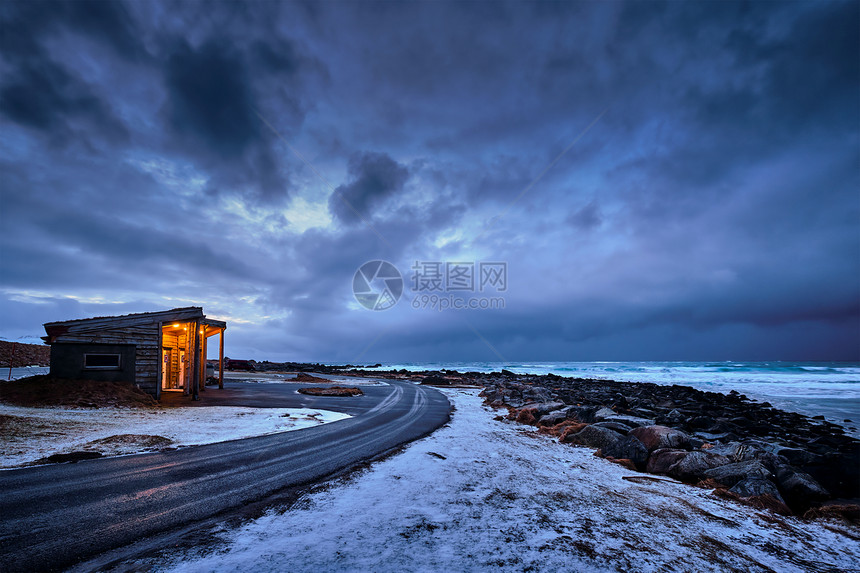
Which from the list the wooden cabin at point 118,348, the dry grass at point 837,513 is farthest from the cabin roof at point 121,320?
the dry grass at point 837,513

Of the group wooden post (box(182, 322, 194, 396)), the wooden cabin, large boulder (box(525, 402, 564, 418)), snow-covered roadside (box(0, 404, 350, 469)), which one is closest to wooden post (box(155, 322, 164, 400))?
the wooden cabin

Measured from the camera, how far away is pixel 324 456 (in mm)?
7762

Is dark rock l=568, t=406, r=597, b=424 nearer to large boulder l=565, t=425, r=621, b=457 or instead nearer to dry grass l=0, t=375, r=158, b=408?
large boulder l=565, t=425, r=621, b=457

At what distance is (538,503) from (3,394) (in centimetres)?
2050

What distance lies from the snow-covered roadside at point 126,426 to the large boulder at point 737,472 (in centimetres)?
1088

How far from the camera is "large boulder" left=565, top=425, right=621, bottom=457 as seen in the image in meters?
9.54

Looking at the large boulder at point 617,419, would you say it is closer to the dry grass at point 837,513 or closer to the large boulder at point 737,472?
the large boulder at point 737,472

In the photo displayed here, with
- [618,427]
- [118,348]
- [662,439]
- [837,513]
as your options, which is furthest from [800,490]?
[118,348]

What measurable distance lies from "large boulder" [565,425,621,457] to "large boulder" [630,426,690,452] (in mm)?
675

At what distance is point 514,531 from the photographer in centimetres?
422

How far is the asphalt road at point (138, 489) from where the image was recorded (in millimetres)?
3734

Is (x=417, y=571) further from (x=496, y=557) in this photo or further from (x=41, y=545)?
(x=41, y=545)

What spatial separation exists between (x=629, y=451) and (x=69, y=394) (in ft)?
67.8

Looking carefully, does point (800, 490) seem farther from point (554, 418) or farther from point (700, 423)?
point (700, 423)
